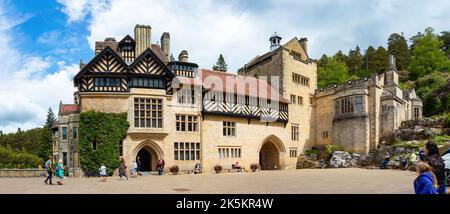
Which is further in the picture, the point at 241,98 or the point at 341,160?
the point at 341,160

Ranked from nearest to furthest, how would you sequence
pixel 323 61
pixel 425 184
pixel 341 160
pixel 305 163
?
pixel 425 184 < pixel 341 160 < pixel 305 163 < pixel 323 61

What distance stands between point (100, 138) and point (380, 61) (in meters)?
55.4

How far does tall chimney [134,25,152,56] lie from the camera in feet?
89.1

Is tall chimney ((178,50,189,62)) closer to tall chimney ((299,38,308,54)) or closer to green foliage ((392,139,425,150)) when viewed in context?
tall chimney ((299,38,308,54))

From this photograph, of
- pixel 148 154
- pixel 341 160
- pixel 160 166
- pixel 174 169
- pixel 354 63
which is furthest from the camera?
pixel 354 63

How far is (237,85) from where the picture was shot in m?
Result: 31.3

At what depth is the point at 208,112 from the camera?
28125mm

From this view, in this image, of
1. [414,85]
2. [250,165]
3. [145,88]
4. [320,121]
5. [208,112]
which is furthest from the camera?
[414,85]

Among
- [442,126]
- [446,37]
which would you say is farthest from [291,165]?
[446,37]

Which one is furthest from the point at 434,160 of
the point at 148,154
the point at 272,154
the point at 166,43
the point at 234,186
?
the point at 272,154

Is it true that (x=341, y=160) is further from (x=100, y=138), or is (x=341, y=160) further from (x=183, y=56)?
(x=100, y=138)

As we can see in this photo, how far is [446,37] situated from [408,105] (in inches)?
1752

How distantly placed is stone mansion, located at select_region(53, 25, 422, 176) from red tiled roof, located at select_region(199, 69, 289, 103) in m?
0.12
